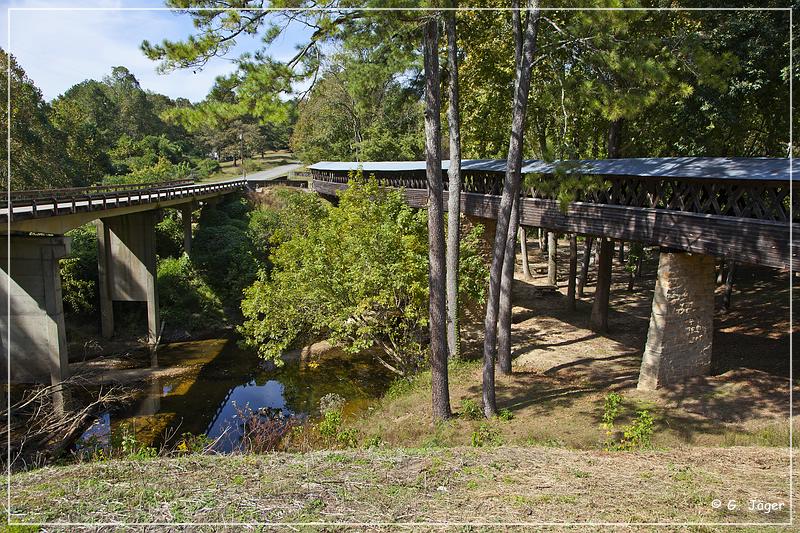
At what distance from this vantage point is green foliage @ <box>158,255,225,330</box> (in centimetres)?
2687

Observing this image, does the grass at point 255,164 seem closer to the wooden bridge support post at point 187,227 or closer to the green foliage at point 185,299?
the wooden bridge support post at point 187,227

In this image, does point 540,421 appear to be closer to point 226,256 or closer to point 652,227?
point 652,227

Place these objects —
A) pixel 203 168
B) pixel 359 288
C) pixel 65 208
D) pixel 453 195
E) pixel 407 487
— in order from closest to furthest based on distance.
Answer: pixel 407 487 < pixel 453 195 < pixel 359 288 < pixel 65 208 < pixel 203 168

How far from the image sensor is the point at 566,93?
39.9 feet

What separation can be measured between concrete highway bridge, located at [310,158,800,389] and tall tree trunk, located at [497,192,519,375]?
1.47 meters

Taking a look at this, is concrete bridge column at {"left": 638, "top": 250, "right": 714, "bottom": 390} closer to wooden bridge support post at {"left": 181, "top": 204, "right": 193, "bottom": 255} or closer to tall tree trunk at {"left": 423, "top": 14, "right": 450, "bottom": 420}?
tall tree trunk at {"left": 423, "top": 14, "right": 450, "bottom": 420}

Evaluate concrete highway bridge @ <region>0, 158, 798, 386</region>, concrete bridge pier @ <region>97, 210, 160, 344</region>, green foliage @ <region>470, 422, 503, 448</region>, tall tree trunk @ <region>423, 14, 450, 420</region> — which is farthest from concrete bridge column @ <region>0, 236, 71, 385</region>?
green foliage @ <region>470, 422, 503, 448</region>

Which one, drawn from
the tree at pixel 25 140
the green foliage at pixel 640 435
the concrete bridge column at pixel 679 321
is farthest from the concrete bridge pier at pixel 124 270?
the green foliage at pixel 640 435

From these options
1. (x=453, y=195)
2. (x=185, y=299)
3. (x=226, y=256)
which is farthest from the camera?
(x=226, y=256)

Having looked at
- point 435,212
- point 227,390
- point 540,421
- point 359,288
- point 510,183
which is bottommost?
point 227,390

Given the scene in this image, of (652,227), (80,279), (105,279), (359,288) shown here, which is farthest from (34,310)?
(652,227)

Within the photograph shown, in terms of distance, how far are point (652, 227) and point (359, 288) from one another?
7.85 m

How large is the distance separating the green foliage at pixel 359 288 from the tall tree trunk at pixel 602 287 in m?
3.97

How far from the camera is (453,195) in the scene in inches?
610
